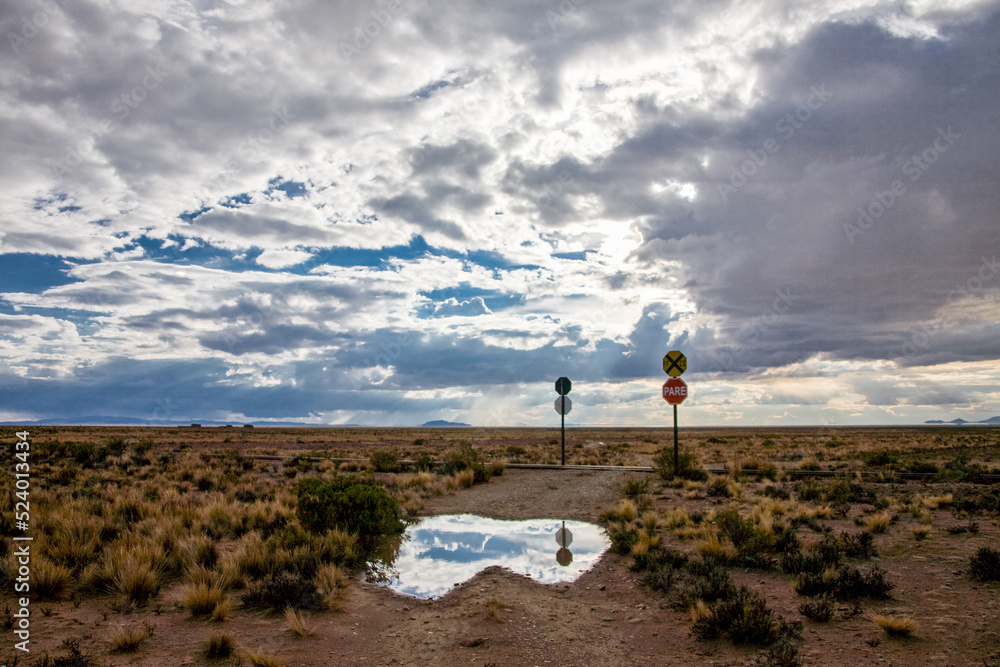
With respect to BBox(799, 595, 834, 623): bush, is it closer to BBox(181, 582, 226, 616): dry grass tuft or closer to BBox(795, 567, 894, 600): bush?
BBox(795, 567, 894, 600): bush

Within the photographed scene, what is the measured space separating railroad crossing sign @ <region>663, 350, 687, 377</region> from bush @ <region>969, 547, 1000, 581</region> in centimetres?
1267

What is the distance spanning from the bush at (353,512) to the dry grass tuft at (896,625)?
8.49 meters

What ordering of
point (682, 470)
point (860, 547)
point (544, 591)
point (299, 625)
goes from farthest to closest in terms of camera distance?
point (682, 470) → point (860, 547) → point (544, 591) → point (299, 625)

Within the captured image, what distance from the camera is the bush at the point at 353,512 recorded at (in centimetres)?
1173

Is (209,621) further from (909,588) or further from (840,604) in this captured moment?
(909,588)

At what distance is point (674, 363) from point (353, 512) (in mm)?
13339

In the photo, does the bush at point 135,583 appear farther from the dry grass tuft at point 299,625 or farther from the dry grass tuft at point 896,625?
the dry grass tuft at point 896,625

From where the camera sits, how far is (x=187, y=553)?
10086 millimetres

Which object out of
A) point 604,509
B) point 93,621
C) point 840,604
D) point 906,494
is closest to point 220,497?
point 93,621

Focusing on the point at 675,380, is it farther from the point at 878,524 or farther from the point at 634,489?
the point at 878,524

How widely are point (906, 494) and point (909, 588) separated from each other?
9893 mm

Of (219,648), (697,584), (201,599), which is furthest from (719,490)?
(219,648)

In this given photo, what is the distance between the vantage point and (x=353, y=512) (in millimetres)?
11938

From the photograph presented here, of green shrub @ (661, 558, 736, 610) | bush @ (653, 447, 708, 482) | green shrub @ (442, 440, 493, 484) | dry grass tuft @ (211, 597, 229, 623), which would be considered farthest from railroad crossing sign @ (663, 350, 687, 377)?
dry grass tuft @ (211, 597, 229, 623)
